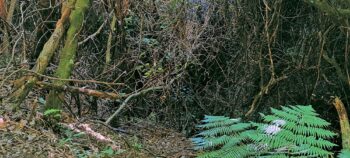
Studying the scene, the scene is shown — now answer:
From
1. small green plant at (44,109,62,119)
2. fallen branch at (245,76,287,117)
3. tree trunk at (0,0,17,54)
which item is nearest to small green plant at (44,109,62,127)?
small green plant at (44,109,62,119)

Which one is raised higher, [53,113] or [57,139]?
[53,113]

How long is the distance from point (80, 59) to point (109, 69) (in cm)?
53

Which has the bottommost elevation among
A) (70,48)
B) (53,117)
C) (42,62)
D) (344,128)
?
(344,128)

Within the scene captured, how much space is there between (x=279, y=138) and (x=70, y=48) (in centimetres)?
379

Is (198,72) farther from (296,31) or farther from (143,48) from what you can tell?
(296,31)

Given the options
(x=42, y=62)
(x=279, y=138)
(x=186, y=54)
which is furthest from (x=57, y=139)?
(x=186, y=54)

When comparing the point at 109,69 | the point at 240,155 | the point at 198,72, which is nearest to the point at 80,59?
the point at 109,69

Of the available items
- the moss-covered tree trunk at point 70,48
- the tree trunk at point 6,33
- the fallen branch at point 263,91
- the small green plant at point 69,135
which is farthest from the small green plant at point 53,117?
the fallen branch at point 263,91

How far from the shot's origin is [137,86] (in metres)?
9.11

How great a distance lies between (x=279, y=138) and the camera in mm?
2604

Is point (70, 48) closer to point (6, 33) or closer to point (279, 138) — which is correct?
point (6, 33)

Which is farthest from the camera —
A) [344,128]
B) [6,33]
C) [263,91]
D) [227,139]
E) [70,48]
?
[263,91]

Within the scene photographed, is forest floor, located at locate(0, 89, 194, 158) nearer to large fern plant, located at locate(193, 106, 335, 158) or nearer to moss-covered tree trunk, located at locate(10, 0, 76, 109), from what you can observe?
moss-covered tree trunk, located at locate(10, 0, 76, 109)

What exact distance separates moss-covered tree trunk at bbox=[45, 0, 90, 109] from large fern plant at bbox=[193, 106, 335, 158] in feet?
10.5
